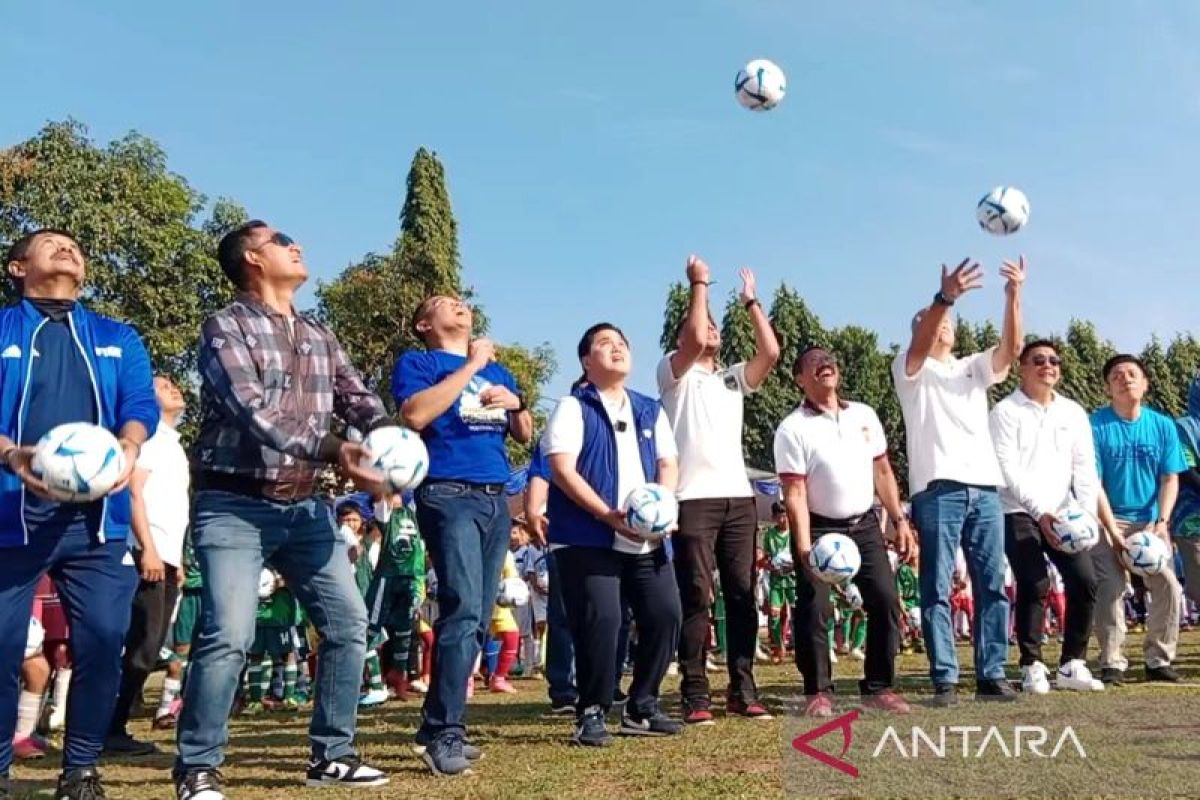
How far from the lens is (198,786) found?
13.5 ft

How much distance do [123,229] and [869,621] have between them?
2976 cm

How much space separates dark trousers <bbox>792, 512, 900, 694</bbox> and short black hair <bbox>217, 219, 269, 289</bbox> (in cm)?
356

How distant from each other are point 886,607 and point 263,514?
3743 millimetres

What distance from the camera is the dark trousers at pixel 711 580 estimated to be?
6.40 metres

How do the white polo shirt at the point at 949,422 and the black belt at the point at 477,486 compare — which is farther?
the white polo shirt at the point at 949,422

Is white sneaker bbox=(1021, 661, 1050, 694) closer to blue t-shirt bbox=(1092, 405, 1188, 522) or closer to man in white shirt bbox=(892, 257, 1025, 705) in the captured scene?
man in white shirt bbox=(892, 257, 1025, 705)

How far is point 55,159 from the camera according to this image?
31.9 meters

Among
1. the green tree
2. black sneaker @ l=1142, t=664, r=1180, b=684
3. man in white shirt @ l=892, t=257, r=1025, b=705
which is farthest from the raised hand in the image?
the green tree

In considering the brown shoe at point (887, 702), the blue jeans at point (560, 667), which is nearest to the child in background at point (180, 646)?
the blue jeans at point (560, 667)

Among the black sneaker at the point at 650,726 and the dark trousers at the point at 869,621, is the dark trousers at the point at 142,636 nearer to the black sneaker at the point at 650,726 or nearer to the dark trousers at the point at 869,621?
the black sneaker at the point at 650,726

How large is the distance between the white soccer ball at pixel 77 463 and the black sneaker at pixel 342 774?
148 cm

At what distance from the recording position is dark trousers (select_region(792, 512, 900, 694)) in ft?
21.4

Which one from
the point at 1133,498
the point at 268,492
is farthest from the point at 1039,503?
the point at 268,492

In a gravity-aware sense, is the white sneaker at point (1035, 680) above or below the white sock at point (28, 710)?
above
